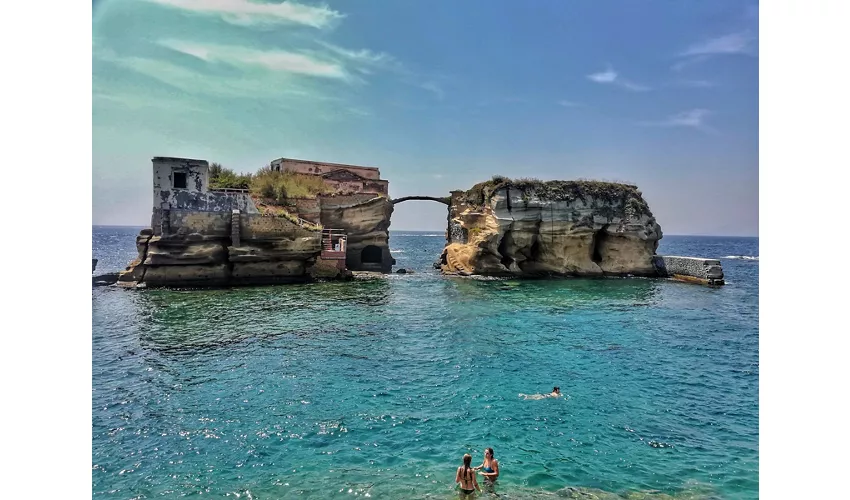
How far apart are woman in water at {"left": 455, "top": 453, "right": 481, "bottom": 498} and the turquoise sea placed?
0.18m

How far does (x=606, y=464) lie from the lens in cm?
761

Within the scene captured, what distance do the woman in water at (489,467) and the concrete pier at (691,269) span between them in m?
29.1

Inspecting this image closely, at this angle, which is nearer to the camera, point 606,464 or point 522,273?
point 606,464

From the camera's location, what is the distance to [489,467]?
7176 mm

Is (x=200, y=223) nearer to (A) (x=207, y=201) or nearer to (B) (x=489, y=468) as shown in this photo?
(A) (x=207, y=201)

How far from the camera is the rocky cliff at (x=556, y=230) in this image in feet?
105

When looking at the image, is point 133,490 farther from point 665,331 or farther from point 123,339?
point 665,331

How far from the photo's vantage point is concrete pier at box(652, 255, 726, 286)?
30922mm

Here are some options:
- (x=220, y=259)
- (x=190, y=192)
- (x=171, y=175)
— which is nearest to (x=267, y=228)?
(x=220, y=259)

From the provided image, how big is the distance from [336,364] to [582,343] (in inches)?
309

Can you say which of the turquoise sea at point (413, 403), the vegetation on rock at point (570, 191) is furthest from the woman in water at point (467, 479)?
the vegetation on rock at point (570, 191)

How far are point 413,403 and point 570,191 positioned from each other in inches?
1023
